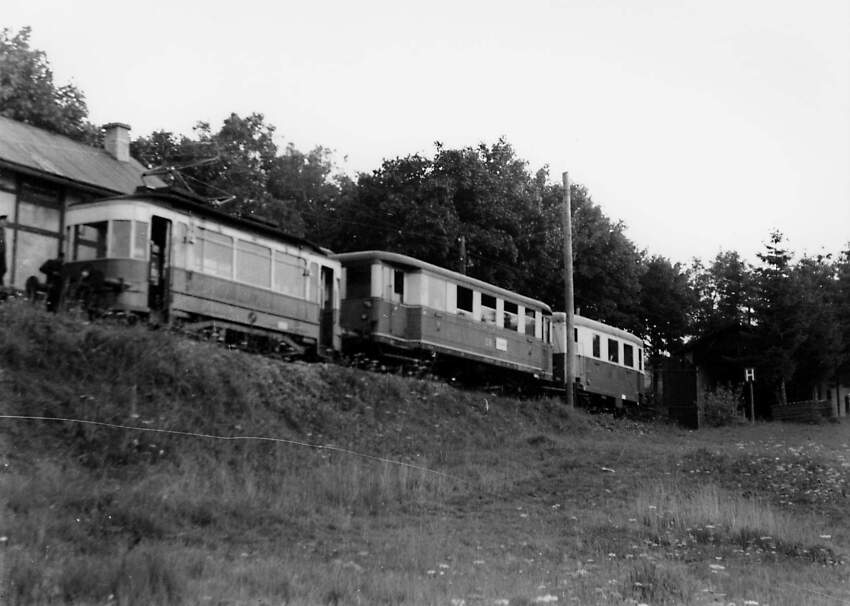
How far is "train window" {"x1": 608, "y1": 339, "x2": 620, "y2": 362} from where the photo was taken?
1394 inches

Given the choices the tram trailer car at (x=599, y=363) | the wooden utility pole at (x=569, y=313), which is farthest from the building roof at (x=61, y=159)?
the tram trailer car at (x=599, y=363)

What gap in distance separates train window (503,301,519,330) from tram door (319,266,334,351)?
6.89 m

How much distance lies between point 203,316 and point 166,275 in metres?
1.18

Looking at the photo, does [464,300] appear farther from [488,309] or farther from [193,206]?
[193,206]

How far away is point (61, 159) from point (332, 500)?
45.8ft

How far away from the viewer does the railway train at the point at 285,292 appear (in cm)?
1880

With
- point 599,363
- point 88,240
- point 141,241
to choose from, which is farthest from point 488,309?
point 88,240

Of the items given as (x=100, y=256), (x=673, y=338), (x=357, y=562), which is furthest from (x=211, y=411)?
(x=673, y=338)

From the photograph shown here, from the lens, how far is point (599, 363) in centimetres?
3419

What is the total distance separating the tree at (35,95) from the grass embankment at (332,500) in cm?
1558

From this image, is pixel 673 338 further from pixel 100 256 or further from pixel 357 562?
pixel 357 562

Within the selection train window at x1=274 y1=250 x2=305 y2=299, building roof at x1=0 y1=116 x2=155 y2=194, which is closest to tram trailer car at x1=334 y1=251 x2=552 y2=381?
train window at x1=274 y1=250 x2=305 y2=299

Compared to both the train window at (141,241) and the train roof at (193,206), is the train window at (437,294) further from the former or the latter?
the train window at (141,241)

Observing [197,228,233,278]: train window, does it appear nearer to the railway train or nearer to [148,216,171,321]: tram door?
the railway train
